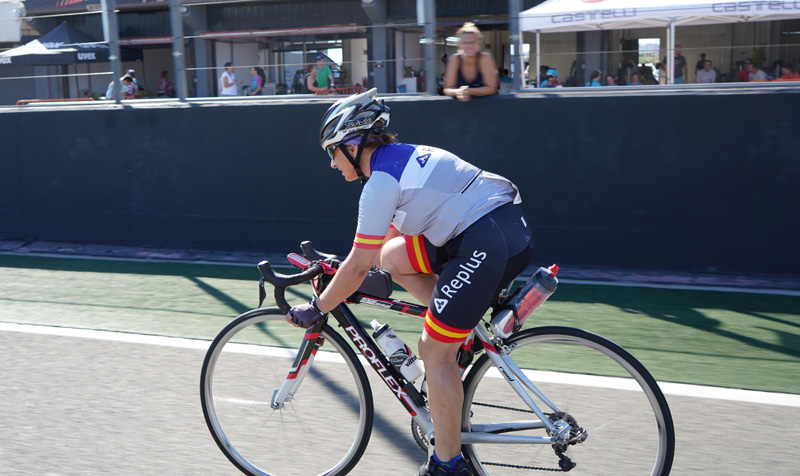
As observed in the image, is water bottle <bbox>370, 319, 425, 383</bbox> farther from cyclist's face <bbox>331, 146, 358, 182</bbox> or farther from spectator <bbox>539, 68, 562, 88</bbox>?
spectator <bbox>539, 68, 562, 88</bbox>

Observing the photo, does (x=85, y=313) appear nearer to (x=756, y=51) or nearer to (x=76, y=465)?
(x=76, y=465)

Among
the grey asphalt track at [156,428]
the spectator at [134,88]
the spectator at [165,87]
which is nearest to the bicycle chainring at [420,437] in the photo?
the grey asphalt track at [156,428]

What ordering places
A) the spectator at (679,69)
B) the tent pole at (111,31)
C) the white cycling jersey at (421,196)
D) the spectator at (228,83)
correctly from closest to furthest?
the white cycling jersey at (421,196), the spectator at (679,69), the spectator at (228,83), the tent pole at (111,31)

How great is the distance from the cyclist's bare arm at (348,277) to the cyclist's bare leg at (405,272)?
27 centimetres

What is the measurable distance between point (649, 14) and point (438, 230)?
23.1 ft

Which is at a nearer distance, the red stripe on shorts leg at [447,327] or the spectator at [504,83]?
the red stripe on shorts leg at [447,327]

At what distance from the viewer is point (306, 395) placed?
3.80m

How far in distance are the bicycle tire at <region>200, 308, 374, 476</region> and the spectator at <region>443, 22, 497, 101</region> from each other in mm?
4244

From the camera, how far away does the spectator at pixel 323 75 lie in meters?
8.58

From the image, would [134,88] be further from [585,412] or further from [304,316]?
[585,412]

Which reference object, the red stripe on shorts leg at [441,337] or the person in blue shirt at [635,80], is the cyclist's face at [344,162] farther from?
the person in blue shirt at [635,80]

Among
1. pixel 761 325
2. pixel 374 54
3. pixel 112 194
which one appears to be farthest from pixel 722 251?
pixel 112 194

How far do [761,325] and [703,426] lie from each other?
82.0 inches

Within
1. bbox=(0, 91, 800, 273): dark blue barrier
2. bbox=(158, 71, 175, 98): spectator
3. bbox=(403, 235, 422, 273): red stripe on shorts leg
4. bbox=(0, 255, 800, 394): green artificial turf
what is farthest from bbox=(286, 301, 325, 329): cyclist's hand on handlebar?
bbox=(158, 71, 175, 98): spectator
